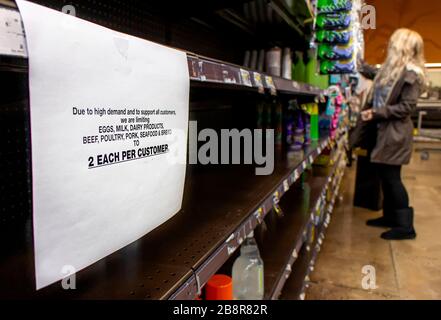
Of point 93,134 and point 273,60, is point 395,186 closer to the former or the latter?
point 273,60

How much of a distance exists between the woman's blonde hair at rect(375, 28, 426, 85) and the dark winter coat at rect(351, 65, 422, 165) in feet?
0.15

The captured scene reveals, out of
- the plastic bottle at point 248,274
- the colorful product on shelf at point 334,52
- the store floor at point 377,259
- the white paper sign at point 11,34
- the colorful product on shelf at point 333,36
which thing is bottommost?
the store floor at point 377,259

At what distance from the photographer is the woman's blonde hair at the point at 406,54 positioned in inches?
111

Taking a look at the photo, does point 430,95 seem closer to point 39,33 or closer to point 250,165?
point 250,165

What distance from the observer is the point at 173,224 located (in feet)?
3.11

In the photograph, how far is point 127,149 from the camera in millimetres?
547

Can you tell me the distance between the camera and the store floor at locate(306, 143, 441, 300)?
89.0 inches

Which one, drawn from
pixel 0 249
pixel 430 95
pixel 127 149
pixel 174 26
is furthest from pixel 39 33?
pixel 430 95

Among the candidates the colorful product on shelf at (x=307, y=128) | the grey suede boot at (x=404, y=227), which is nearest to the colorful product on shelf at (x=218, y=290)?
the colorful product on shelf at (x=307, y=128)

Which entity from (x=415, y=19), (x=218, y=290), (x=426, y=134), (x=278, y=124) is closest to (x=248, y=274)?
(x=218, y=290)

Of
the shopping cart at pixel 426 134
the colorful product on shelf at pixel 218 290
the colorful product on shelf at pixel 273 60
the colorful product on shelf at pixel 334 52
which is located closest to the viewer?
the colorful product on shelf at pixel 218 290

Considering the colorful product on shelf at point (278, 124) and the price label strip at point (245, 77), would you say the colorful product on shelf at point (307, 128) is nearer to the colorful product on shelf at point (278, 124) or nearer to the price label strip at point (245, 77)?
the colorful product on shelf at point (278, 124)
